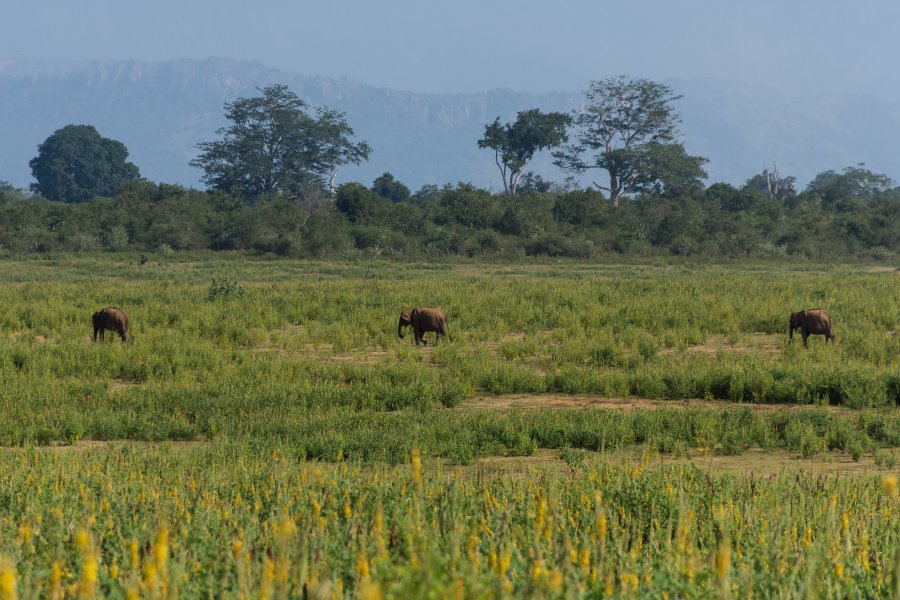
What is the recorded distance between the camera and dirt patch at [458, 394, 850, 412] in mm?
13305

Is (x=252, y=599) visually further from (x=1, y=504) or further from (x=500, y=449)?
(x=500, y=449)

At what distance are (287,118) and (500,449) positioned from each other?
8572 centimetres

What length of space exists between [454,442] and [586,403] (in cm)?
386

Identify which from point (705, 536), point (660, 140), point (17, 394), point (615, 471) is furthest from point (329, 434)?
point (660, 140)

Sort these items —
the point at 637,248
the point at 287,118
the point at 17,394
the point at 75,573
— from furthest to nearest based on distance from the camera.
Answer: the point at 287,118 → the point at 637,248 → the point at 17,394 → the point at 75,573

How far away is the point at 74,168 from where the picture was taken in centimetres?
10881

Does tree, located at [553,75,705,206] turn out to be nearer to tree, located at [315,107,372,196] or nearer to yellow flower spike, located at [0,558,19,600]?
A: tree, located at [315,107,372,196]

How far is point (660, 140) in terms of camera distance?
270 feet

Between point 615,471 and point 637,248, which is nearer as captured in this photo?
point 615,471

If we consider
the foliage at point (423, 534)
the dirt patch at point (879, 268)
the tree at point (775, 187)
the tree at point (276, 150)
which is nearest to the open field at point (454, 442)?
the foliage at point (423, 534)

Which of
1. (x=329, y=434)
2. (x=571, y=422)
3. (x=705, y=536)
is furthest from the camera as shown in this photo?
(x=571, y=422)

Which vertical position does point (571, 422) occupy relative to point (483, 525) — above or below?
below

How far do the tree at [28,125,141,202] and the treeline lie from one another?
49843 mm

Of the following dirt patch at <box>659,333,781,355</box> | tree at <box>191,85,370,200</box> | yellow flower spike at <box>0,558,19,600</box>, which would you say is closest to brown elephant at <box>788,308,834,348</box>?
dirt patch at <box>659,333,781,355</box>
